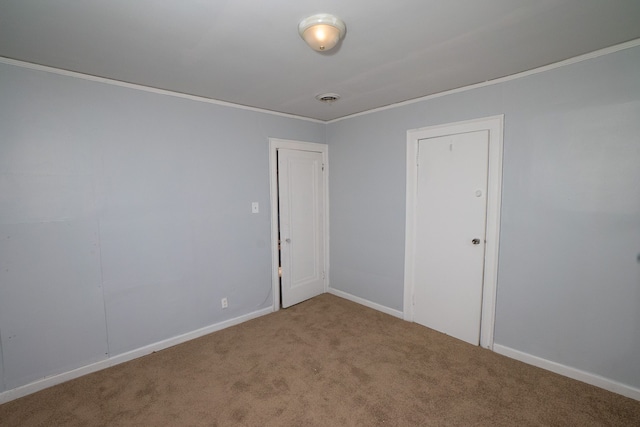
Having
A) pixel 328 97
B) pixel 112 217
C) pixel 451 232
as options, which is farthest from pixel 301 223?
pixel 112 217

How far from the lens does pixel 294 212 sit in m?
3.68

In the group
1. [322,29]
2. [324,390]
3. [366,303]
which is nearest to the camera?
[322,29]

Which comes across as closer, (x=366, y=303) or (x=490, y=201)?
(x=490, y=201)

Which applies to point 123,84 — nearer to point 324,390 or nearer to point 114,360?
point 114,360

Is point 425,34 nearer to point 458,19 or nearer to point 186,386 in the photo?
point 458,19

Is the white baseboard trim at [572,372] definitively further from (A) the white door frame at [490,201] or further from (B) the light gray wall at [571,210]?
(A) the white door frame at [490,201]

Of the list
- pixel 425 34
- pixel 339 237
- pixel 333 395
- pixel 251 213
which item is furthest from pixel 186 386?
pixel 425 34

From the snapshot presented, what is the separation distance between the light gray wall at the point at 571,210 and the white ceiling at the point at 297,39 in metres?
0.26

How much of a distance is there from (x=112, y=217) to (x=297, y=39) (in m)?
2.07

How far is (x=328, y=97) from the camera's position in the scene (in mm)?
2871

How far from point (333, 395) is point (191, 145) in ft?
8.33

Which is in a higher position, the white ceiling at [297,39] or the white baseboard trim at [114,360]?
the white ceiling at [297,39]

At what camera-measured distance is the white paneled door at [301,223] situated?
3578 mm

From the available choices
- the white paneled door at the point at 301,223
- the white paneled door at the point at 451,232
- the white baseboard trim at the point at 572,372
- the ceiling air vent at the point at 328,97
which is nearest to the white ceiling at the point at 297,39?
the ceiling air vent at the point at 328,97
